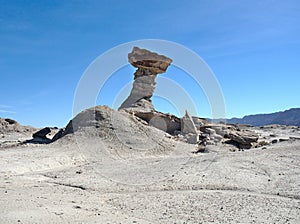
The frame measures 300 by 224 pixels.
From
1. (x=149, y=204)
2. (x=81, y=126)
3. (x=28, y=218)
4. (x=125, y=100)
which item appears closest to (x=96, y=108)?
(x=81, y=126)

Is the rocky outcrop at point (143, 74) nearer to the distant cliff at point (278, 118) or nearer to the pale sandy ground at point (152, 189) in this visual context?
the pale sandy ground at point (152, 189)

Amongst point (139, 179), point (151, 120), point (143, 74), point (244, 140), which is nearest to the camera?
point (139, 179)

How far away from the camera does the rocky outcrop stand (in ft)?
90.9

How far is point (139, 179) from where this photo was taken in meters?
10.6

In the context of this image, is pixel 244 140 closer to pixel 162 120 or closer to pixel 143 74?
pixel 162 120

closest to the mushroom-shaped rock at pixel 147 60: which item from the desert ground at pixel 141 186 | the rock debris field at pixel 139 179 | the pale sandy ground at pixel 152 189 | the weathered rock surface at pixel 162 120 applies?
the weathered rock surface at pixel 162 120

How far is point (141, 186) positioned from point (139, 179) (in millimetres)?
918

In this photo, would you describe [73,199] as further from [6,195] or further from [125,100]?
[125,100]

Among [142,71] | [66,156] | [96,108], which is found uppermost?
[142,71]

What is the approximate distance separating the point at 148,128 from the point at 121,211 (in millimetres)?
12852

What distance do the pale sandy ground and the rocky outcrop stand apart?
41.0ft

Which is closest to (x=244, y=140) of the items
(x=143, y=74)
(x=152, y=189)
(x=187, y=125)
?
(x=187, y=125)

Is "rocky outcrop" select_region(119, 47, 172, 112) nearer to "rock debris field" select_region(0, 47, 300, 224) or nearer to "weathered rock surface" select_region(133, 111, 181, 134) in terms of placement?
"weathered rock surface" select_region(133, 111, 181, 134)

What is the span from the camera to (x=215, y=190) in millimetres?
8969
